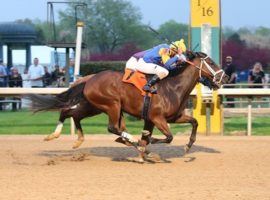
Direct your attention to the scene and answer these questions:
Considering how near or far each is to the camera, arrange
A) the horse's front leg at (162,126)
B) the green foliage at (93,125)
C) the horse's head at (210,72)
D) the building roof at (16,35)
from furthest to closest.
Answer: the building roof at (16,35), the green foliage at (93,125), the horse's head at (210,72), the horse's front leg at (162,126)

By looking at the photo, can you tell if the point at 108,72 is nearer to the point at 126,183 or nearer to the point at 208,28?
the point at 126,183

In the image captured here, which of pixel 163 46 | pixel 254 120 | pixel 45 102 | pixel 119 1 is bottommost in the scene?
pixel 254 120

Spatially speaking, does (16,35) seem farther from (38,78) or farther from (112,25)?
(112,25)

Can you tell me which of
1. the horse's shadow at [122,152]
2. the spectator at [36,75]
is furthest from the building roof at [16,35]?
the horse's shadow at [122,152]

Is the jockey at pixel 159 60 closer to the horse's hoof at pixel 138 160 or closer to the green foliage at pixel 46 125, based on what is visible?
the horse's hoof at pixel 138 160

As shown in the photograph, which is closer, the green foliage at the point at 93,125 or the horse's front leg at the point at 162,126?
the horse's front leg at the point at 162,126

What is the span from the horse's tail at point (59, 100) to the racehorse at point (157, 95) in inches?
8.6

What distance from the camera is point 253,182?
24.4ft

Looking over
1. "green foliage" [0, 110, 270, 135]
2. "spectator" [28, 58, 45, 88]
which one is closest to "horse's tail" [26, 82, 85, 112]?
"green foliage" [0, 110, 270, 135]

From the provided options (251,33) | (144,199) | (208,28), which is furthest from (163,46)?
(251,33)

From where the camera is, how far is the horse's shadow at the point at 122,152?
9.92 meters

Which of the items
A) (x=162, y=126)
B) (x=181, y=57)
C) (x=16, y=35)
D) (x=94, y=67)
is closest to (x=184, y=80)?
(x=181, y=57)

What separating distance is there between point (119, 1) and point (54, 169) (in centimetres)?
4861

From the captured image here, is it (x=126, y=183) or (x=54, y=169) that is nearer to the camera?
(x=126, y=183)
